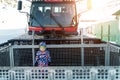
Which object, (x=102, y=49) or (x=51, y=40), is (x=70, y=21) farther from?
(x=102, y=49)

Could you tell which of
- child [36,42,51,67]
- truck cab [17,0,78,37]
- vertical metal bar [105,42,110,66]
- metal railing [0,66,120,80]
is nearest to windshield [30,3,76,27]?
truck cab [17,0,78,37]

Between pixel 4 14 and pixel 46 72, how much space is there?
51.8m

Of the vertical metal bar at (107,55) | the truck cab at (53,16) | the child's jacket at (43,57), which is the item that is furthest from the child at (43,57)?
the truck cab at (53,16)

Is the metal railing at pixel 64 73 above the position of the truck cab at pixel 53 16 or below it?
below

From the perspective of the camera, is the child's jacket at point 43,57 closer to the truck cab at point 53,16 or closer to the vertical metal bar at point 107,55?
the vertical metal bar at point 107,55

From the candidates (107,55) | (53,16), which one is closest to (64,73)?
(107,55)

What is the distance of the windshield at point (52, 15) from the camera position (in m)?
10.4

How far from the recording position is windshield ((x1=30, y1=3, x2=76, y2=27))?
10.4 m

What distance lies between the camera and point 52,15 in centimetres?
1047

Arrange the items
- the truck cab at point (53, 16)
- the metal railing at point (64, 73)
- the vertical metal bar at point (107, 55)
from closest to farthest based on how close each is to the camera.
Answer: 1. the metal railing at point (64, 73)
2. the vertical metal bar at point (107, 55)
3. the truck cab at point (53, 16)

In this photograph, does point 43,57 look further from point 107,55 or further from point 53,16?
point 53,16

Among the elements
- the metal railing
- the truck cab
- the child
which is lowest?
the child

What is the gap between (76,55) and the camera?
7.79 meters

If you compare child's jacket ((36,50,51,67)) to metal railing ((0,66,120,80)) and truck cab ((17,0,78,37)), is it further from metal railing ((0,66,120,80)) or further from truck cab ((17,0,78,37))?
metal railing ((0,66,120,80))
